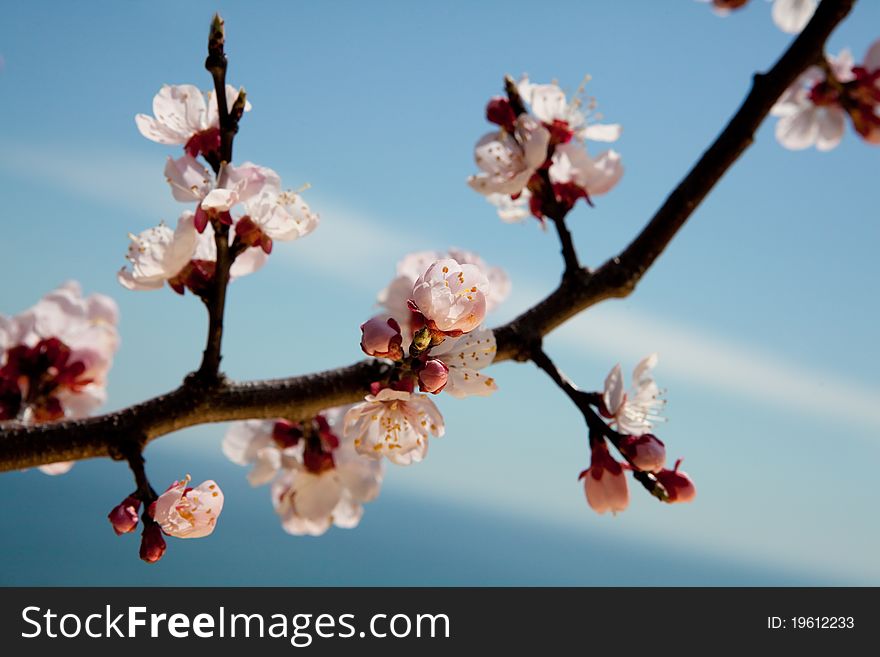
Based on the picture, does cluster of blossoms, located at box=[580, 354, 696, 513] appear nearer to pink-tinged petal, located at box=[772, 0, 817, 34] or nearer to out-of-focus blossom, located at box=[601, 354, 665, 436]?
out-of-focus blossom, located at box=[601, 354, 665, 436]

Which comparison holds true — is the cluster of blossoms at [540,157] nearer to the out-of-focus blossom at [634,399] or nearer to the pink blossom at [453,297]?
the out-of-focus blossom at [634,399]

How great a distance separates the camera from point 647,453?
1.02 metres

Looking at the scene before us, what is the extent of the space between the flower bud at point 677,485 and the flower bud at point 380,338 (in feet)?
1.50

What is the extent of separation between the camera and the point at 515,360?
109 cm

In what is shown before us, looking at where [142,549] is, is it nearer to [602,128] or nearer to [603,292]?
[603,292]

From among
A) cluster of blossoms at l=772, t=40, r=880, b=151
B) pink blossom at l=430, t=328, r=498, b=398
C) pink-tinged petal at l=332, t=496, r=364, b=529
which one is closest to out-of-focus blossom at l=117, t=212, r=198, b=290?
pink blossom at l=430, t=328, r=498, b=398

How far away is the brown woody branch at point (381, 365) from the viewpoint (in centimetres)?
99

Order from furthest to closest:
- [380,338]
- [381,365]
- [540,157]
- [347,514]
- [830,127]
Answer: [830,127]
[347,514]
[540,157]
[381,365]
[380,338]

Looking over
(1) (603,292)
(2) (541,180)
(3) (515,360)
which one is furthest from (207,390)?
(2) (541,180)

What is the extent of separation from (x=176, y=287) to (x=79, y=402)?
29.6 inches

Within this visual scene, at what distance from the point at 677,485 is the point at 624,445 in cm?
8

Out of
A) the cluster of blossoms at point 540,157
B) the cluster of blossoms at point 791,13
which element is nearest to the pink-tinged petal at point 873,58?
the cluster of blossoms at point 791,13

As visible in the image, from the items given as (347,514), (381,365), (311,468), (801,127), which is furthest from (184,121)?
(801,127)

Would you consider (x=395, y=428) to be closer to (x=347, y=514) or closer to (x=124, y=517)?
(x=124, y=517)
